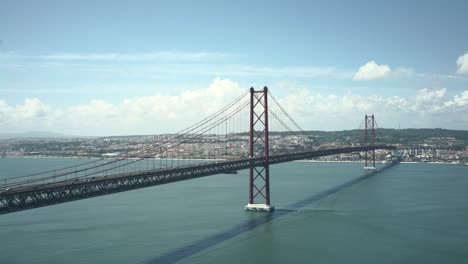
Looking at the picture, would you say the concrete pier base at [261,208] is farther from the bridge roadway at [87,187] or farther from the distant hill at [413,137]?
the distant hill at [413,137]

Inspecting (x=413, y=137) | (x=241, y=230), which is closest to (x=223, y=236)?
(x=241, y=230)

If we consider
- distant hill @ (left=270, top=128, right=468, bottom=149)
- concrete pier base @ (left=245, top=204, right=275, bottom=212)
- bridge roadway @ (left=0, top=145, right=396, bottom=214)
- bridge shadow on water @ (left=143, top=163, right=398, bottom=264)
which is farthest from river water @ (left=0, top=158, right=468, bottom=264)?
distant hill @ (left=270, top=128, right=468, bottom=149)

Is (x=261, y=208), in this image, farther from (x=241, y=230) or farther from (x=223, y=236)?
(x=223, y=236)

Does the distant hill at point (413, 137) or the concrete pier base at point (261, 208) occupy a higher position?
the distant hill at point (413, 137)

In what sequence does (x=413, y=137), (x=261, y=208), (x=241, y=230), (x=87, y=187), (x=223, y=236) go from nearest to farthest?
(x=87, y=187) < (x=223, y=236) < (x=241, y=230) < (x=261, y=208) < (x=413, y=137)

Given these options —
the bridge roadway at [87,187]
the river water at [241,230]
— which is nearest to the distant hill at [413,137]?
the river water at [241,230]

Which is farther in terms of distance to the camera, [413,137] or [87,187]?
[413,137]

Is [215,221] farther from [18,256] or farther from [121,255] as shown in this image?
[18,256]

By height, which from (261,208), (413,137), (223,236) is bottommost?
(223,236)

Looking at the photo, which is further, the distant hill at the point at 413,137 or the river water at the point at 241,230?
the distant hill at the point at 413,137

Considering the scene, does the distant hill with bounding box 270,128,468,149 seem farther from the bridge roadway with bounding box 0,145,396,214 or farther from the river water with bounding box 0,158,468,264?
the bridge roadway with bounding box 0,145,396,214
